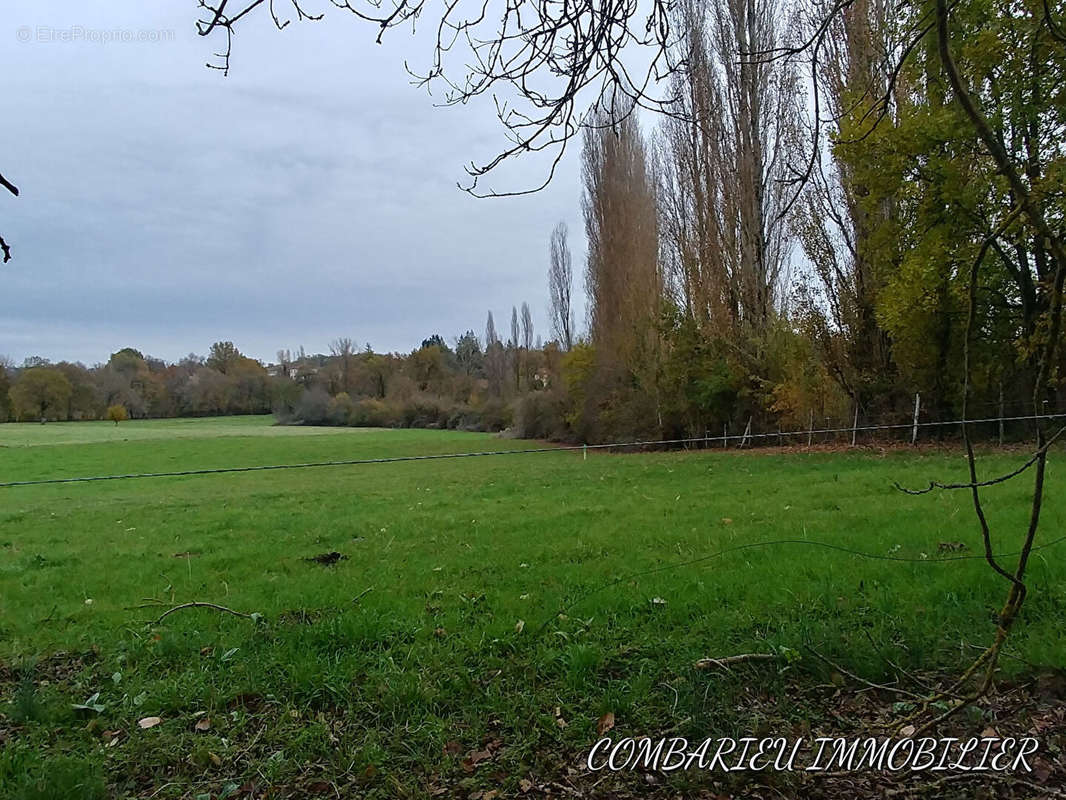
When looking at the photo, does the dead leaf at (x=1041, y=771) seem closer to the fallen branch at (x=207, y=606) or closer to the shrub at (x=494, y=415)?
the fallen branch at (x=207, y=606)

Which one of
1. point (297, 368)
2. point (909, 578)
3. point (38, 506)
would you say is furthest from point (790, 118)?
point (297, 368)

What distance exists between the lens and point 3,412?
39344 millimetres

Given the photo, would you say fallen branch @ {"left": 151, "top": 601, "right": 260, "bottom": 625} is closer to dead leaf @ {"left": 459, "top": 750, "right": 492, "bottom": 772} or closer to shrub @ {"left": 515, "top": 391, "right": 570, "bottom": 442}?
dead leaf @ {"left": 459, "top": 750, "right": 492, "bottom": 772}

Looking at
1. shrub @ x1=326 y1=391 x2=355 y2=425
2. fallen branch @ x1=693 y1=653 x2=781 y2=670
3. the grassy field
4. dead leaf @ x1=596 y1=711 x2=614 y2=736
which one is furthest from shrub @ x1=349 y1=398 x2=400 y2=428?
dead leaf @ x1=596 y1=711 x2=614 y2=736

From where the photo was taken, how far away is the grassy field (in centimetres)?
223

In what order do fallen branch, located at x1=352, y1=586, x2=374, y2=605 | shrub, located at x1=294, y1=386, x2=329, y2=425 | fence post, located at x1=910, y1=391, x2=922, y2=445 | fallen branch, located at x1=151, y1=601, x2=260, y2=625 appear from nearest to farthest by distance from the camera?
fallen branch, located at x1=151, y1=601, x2=260, y2=625 → fallen branch, located at x1=352, y1=586, x2=374, y2=605 → fence post, located at x1=910, y1=391, x2=922, y2=445 → shrub, located at x1=294, y1=386, x2=329, y2=425

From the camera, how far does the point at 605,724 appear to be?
2.34m

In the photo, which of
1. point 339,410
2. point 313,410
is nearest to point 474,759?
point 339,410

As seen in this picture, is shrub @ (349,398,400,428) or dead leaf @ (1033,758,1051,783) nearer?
dead leaf @ (1033,758,1051,783)

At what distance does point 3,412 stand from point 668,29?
50.3m

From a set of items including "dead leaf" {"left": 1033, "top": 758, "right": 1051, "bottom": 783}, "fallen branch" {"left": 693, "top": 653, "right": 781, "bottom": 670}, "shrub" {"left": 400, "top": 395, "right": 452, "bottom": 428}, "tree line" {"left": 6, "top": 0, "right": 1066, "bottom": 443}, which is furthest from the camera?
"shrub" {"left": 400, "top": 395, "right": 452, "bottom": 428}

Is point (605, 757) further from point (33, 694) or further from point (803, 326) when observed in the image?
point (803, 326)

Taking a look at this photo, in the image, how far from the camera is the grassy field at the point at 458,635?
2.23 metres

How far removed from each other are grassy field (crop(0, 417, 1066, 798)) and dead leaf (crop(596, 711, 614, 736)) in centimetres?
3
